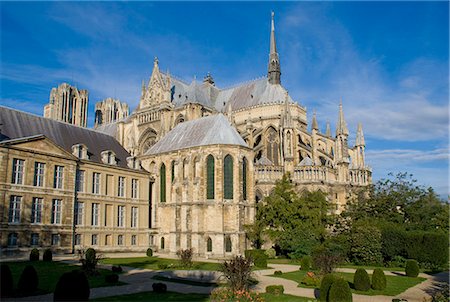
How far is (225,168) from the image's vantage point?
142ft

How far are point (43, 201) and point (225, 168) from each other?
699 inches

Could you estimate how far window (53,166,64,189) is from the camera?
37.0m

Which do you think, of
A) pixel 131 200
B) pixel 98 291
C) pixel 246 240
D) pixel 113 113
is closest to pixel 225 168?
pixel 246 240

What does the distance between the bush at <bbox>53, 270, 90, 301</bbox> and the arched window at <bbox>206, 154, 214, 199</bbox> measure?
91.5 feet

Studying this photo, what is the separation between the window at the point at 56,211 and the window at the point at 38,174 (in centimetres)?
219

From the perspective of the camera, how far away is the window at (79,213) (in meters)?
39.1

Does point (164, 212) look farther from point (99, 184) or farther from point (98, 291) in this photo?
point (98, 291)

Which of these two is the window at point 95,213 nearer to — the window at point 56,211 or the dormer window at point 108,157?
the window at point 56,211

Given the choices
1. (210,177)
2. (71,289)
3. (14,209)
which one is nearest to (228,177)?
(210,177)

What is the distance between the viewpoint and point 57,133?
139 ft

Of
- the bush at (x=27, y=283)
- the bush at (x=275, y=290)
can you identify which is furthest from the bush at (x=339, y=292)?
the bush at (x=27, y=283)

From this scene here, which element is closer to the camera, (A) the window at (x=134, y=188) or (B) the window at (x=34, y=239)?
(B) the window at (x=34, y=239)

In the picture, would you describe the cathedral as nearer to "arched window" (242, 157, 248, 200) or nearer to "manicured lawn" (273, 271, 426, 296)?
"arched window" (242, 157, 248, 200)

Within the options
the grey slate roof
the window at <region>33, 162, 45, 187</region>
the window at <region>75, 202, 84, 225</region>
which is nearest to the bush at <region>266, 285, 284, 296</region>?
the window at <region>33, 162, 45, 187</region>
